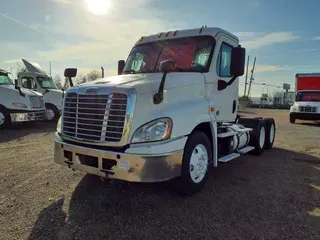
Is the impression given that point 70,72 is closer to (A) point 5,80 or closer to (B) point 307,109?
(A) point 5,80

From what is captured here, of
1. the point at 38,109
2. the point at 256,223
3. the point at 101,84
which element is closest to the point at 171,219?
the point at 256,223

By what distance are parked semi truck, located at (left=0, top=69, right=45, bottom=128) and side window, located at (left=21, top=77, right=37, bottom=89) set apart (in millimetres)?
2395

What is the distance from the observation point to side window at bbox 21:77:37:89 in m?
14.2

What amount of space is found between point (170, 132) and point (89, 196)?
1.61 m

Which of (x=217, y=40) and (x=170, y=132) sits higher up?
(x=217, y=40)

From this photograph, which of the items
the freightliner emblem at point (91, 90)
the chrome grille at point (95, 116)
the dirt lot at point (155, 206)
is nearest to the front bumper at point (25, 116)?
the dirt lot at point (155, 206)

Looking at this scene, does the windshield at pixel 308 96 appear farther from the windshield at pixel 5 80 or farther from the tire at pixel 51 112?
the windshield at pixel 5 80

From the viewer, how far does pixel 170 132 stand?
11.7 ft

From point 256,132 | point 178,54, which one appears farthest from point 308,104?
point 178,54

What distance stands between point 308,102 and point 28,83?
15.8 meters

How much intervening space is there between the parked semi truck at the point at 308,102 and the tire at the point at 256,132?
34.2ft

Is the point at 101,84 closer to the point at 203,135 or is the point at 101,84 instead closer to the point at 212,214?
the point at 203,135

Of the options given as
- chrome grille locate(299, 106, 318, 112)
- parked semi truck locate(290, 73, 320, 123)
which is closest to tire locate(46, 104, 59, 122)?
parked semi truck locate(290, 73, 320, 123)

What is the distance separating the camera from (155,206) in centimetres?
383
